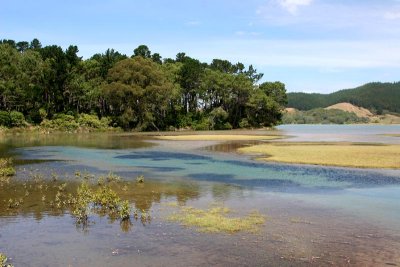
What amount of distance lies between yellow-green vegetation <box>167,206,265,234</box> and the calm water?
0.56 m

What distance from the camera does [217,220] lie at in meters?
18.5

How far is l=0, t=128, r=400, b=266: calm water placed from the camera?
45.1ft

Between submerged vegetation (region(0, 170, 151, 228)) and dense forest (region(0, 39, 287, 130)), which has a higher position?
dense forest (region(0, 39, 287, 130))

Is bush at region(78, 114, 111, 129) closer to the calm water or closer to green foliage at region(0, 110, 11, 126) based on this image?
green foliage at region(0, 110, 11, 126)

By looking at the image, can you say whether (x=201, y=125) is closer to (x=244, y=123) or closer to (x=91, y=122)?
(x=244, y=123)

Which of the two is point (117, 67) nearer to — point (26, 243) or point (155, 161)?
point (155, 161)

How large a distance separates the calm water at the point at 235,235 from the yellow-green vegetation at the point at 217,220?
0.56m

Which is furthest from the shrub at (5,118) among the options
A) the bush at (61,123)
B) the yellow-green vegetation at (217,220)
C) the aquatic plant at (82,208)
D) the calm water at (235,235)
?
the yellow-green vegetation at (217,220)

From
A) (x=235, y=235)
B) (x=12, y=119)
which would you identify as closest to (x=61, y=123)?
(x=12, y=119)

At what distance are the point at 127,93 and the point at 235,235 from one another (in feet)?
334

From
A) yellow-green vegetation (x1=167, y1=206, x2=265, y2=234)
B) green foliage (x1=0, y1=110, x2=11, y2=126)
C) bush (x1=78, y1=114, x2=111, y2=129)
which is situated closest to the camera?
yellow-green vegetation (x1=167, y1=206, x2=265, y2=234)

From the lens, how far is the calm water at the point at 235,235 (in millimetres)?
13742

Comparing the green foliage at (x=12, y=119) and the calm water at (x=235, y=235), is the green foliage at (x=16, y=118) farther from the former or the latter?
the calm water at (x=235, y=235)

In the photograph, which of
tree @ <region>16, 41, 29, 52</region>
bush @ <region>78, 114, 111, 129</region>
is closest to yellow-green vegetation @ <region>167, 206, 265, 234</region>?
bush @ <region>78, 114, 111, 129</region>
